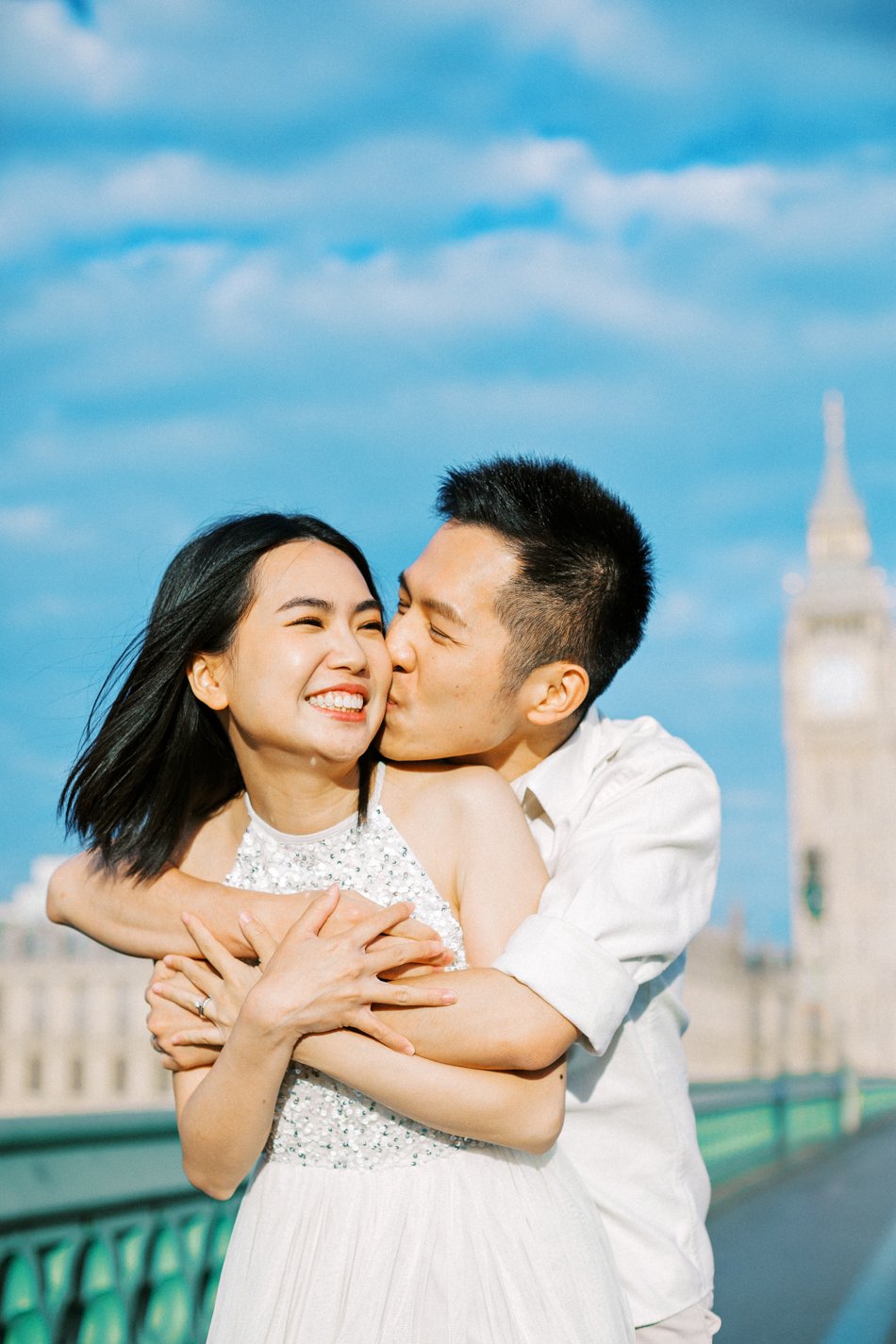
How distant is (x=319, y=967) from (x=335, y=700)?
40cm

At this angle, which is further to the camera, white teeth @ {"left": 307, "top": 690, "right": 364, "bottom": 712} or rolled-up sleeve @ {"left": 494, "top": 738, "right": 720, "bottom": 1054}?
white teeth @ {"left": 307, "top": 690, "right": 364, "bottom": 712}

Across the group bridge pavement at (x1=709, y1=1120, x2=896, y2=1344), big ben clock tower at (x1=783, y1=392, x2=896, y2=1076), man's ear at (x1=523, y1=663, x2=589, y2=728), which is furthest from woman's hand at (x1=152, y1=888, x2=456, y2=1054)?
big ben clock tower at (x1=783, y1=392, x2=896, y2=1076)

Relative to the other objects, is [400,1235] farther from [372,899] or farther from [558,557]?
[558,557]

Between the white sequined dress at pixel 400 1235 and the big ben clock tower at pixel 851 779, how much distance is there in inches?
2979

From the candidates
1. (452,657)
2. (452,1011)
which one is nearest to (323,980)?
(452,1011)

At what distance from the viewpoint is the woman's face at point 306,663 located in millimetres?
1990

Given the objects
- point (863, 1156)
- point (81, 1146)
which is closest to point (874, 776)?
point (863, 1156)

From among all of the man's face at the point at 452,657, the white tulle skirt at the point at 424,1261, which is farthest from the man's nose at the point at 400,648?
the white tulle skirt at the point at 424,1261

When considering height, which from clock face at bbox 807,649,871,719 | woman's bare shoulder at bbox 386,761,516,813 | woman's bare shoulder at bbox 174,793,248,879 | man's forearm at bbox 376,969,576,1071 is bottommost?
man's forearm at bbox 376,969,576,1071

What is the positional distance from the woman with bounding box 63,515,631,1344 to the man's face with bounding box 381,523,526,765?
0.05 meters

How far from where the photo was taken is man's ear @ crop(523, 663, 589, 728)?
7.32ft

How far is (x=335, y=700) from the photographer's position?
2.02 meters

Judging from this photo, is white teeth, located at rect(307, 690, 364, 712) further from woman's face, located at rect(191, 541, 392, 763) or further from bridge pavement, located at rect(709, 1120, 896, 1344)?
bridge pavement, located at rect(709, 1120, 896, 1344)

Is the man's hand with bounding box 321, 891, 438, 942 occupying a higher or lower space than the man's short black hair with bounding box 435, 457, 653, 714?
lower
